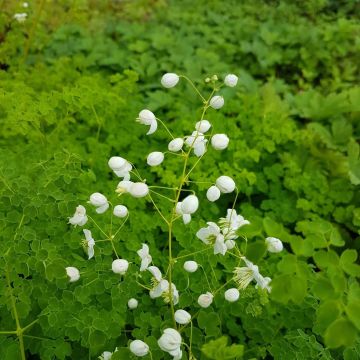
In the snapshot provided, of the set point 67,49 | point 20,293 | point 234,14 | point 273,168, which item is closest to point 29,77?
point 67,49

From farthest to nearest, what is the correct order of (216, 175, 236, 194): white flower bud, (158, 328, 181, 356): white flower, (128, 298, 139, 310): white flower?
(128, 298, 139, 310): white flower, (216, 175, 236, 194): white flower bud, (158, 328, 181, 356): white flower

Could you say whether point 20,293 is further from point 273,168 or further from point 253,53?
point 253,53

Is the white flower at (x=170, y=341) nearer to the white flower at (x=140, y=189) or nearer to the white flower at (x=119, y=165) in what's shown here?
the white flower at (x=140, y=189)

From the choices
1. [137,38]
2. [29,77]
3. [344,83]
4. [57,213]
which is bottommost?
[344,83]

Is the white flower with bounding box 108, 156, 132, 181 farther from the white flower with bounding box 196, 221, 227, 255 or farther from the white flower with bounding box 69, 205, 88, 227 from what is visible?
the white flower with bounding box 196, 221, 227, 255

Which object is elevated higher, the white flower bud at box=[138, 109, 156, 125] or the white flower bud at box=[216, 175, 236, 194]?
the white flower bud at box=[138, 109, 156, 125]

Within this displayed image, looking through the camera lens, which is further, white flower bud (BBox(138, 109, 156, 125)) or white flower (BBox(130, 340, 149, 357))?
white flower bud (BBox(138, 109, 156, 125))

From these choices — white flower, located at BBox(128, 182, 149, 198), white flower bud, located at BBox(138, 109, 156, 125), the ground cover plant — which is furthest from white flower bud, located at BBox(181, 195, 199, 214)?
white flower bud, located at BBox(138, 109, 156, 125)

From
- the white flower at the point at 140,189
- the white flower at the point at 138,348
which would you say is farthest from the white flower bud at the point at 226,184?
the white flower at the point at 138,348
